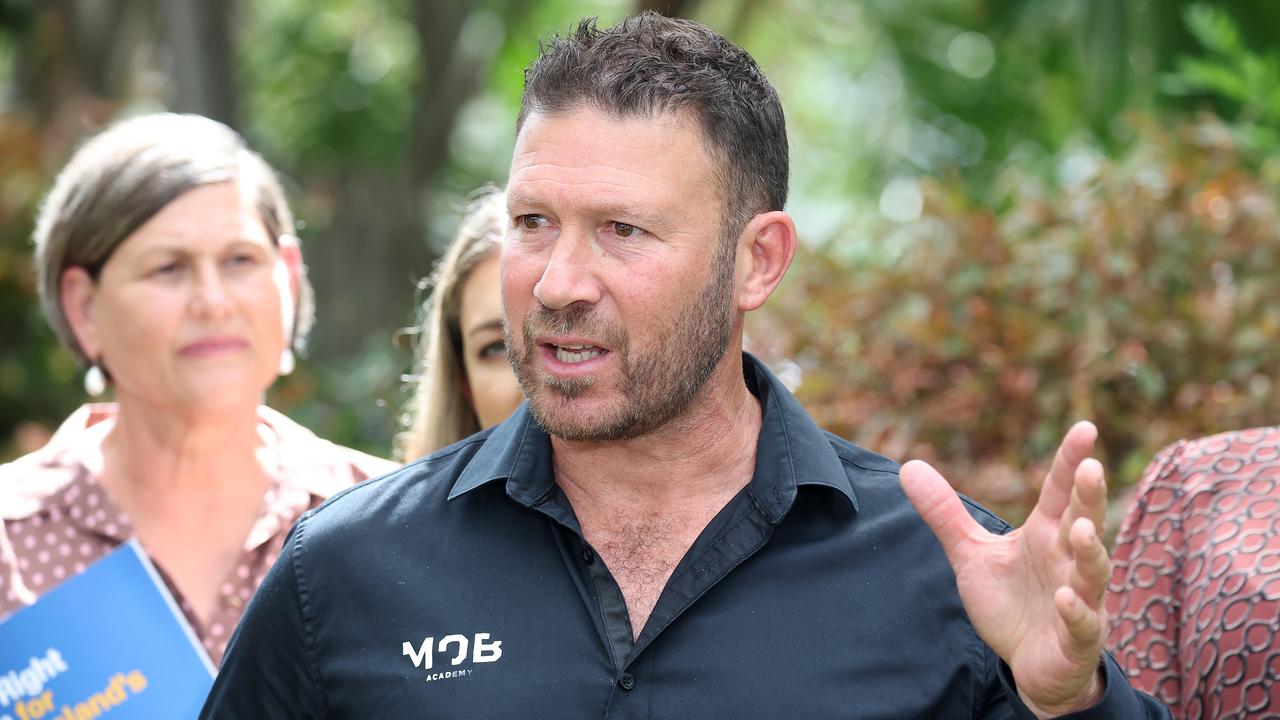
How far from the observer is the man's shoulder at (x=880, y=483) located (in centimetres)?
252

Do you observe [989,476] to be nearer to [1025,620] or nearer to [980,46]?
[1025,620]

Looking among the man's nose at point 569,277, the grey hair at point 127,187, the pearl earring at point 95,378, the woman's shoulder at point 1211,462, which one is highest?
the grey hair at point 127,187

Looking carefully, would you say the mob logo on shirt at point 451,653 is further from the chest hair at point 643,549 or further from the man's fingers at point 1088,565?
the man's fingers at point 1088,565

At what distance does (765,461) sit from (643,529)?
0.74 feet

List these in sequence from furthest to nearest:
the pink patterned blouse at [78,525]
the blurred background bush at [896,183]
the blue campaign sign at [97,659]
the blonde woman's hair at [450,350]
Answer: the blurred background bush at [896,183] < the blonde woman's hair at [450,350] < the pink patterned blouse at [78,525] < the blue campaign sign at [97,659]

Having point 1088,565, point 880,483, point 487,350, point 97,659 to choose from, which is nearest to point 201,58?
point 487,350

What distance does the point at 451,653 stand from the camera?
2385mm

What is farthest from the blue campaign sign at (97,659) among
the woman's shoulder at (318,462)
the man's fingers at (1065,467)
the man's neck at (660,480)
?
the man's fingers at (1065,467)

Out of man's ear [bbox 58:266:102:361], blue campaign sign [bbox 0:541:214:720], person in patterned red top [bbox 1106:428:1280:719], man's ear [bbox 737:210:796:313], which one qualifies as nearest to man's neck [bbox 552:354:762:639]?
man's ear [bbox 737:210:796:313]

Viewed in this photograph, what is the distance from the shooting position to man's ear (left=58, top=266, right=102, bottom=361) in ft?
11.5

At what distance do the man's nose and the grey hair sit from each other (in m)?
1.34

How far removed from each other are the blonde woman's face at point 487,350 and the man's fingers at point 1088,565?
5.97ft

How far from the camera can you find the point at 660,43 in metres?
2.57

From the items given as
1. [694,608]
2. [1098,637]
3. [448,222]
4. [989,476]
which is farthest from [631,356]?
[448,222]
